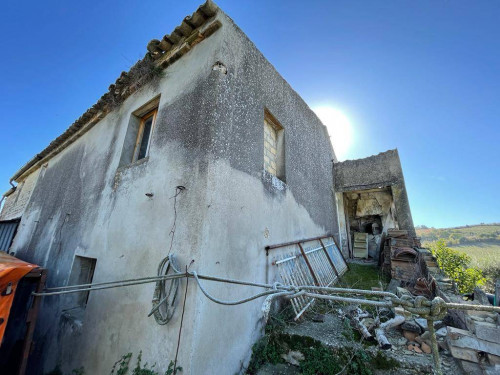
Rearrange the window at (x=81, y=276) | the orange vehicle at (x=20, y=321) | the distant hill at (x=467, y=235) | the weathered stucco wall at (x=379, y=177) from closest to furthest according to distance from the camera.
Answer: the orange vehicle at (x=20, y=321)
the window at (x=81, y=276)
the weathered stucco wall at (x=379, y=177)
the distant hill at (x=467, y=235)

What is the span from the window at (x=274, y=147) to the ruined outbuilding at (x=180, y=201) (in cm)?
3

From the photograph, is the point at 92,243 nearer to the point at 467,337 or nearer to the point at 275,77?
the point at 275,77

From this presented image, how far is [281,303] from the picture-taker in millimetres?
3754

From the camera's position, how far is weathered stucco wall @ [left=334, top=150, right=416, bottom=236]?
740 centimetres

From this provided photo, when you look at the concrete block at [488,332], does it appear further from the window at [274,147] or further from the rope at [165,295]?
the rope at [165,295]

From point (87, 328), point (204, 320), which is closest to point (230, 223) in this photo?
point (204, 320)

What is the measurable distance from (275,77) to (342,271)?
5.86m

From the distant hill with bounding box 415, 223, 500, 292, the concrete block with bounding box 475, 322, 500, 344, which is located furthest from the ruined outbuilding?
the distant hill with bounding box 415, 223, 500, 292

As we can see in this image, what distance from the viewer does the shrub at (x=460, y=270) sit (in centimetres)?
561

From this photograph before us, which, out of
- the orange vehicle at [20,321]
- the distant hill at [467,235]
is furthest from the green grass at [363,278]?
the distant hill at [467,235]

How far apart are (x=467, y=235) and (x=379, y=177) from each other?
106ft

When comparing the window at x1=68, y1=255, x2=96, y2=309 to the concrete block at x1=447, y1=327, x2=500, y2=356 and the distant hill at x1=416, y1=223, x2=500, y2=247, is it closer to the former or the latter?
the concrete block at x1=447, y1=327, x2=500, y2=356

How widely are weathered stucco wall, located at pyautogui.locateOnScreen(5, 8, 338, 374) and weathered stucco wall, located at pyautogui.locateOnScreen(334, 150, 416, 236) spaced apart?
15.3ft

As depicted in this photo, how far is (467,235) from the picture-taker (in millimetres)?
27969
